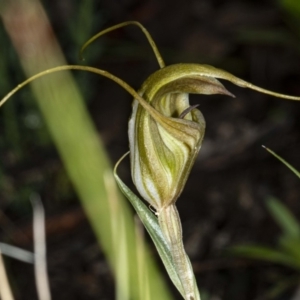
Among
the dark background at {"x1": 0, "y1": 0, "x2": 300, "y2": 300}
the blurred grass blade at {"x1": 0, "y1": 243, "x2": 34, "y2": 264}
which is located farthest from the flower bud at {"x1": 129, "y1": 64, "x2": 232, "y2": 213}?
the dark background at {"x1": 0, "y1": 0, "x2": 300, "y2": 300}

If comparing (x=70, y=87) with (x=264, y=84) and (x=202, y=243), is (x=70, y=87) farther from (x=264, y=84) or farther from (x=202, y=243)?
(x=264, y=84)

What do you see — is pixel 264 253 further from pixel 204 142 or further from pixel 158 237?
pixel 204 142

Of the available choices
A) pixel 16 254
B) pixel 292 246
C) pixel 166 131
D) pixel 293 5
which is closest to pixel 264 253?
pixel 292 246

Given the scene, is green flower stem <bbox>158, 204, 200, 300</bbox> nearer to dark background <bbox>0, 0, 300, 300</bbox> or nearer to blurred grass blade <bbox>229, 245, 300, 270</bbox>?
blurred grass blade <bbox>229, 245, 300, 270</bbox>

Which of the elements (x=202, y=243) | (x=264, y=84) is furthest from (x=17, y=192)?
(x=264, y=84)

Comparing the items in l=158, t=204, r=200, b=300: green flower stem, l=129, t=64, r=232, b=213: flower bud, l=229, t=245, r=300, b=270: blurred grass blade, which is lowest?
l=229, t=245, r=300, b=270: blurred grass blade

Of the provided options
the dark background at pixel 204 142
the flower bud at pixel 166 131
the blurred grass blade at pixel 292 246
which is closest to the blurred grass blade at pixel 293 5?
the dark background at pixel 204 142

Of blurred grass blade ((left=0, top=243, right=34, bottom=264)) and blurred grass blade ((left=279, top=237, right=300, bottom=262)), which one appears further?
blurred grass blade ((left=279, top=237, right=300, bottom=262))
